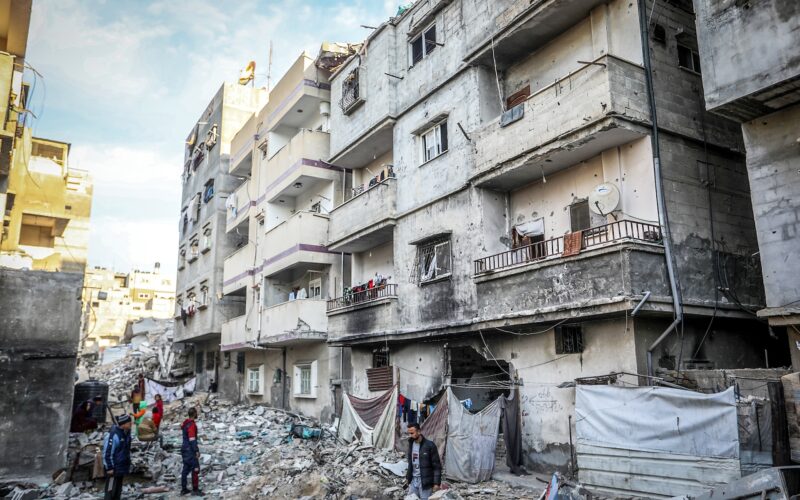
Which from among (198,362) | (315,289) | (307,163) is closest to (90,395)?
(315,289)

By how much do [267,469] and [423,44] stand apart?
40.1 feet

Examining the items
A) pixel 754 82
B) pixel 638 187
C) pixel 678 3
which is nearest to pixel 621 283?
pixel 638 187

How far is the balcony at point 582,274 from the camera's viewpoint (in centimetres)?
1049

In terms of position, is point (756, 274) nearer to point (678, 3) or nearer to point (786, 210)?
point (786, 210)

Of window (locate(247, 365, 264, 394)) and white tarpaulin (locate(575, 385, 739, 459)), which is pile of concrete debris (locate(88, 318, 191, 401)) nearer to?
window (locate(247, 365, 264, 394))

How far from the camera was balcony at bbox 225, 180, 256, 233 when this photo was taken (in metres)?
26.8

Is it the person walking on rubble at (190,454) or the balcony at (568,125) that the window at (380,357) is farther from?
the balcony at (568,125)

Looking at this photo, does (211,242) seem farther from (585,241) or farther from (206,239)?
(585,241)

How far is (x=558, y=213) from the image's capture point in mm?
13219

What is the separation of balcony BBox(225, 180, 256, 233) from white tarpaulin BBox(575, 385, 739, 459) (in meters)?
19.4

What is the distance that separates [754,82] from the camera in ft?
31.2

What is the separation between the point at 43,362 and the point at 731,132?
15.8 metres

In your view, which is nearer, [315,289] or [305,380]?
[305,380]

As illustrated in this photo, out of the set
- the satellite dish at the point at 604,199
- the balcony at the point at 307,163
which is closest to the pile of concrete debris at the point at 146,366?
the balcony at the point at 307,163
